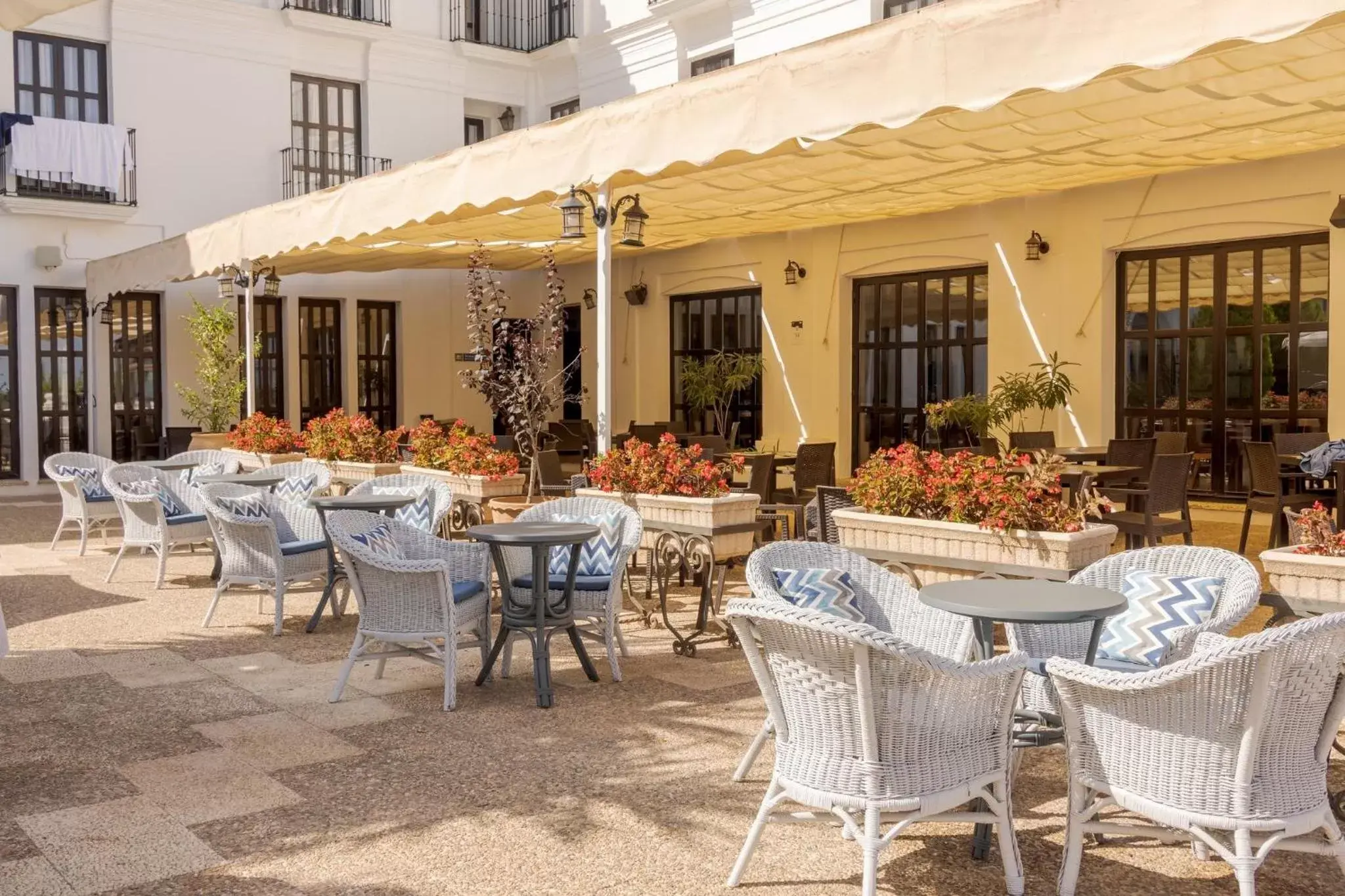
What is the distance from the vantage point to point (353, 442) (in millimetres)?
9891

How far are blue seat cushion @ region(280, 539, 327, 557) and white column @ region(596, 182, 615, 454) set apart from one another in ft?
5.20

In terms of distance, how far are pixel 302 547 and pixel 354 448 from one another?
3543mm

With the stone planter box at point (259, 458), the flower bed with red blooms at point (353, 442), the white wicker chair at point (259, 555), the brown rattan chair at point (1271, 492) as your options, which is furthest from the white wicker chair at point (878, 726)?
the stone planter box at point (259, 458)

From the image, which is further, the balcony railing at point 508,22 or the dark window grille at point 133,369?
the balcony railing at point 508,22

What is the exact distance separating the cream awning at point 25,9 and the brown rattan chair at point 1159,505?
18.1 feet

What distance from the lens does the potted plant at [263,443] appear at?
10.7 m

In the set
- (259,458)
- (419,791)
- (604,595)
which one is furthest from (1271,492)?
(259,458)

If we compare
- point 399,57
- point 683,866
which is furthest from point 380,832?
point 399,57

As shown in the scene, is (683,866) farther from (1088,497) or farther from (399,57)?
(399,57)

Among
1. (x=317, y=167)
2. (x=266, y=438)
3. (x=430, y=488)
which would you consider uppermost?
(x=317, y=167)

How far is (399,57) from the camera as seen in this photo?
678 inches

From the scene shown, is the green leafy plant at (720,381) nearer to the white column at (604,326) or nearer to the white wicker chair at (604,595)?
the white column at (604,326)

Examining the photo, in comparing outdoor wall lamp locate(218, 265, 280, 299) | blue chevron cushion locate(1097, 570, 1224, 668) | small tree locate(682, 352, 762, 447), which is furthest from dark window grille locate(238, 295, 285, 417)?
blue chevron cushion locate(1097, 570, 1224, 668)

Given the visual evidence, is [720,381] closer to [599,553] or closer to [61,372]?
[61,372]
